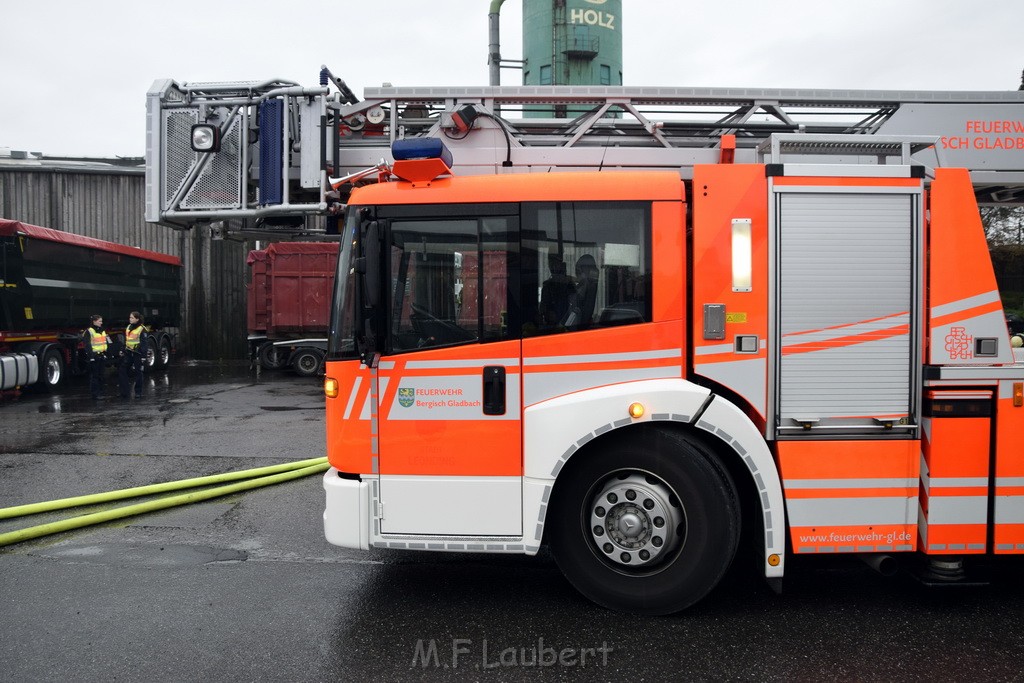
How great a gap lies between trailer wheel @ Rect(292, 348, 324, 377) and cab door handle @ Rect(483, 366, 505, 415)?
1597 cm

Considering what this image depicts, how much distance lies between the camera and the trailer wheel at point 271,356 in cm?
2014

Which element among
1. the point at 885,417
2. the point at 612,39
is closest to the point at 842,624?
the point at 885,417

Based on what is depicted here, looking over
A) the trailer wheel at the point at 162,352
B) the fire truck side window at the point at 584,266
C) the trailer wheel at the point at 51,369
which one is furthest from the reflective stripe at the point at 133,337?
the fire truck side window at the point at 584,266

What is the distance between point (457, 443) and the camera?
4.39m

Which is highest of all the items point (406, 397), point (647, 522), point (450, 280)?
point (450, 280)

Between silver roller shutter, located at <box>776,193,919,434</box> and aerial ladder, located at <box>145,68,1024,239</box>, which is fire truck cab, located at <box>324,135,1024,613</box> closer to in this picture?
silver roller shutter, located at <box>776,193,919,434</box>

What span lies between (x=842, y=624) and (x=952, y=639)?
1.78ft

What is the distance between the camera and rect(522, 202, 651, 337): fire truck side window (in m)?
4.32

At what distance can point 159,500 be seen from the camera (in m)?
6.80

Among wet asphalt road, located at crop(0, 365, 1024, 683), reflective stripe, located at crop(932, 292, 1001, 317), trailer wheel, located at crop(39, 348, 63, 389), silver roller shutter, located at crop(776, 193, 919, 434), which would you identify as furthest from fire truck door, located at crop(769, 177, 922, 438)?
trailer wheel, located at crop(39, 348, 63, 389)

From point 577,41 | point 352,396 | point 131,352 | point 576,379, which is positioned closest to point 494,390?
point 576,379

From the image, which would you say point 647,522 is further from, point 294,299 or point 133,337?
point 294,299

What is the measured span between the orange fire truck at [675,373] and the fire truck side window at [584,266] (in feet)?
0.04

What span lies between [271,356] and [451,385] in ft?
56.0
